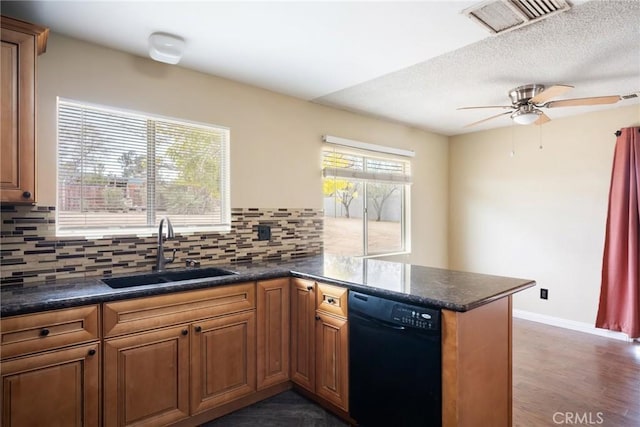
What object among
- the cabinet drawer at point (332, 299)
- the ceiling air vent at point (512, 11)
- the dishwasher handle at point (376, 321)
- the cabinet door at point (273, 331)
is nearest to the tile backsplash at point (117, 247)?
the cabinet door at point (273, 331)

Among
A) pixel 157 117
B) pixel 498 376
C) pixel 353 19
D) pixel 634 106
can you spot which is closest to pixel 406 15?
pixel 353 19

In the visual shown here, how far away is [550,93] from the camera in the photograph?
2.54 meters

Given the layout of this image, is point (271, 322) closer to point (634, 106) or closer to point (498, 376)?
point (498, 376)

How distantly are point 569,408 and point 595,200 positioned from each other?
2.41 metres

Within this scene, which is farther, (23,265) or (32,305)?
(23,265)

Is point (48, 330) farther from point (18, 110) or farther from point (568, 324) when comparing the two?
point (568, 324)

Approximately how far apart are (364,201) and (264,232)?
4.71ft

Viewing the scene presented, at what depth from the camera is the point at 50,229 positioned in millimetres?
2086

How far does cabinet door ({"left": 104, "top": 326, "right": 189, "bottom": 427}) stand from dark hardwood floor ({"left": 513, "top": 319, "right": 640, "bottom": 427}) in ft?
6.74

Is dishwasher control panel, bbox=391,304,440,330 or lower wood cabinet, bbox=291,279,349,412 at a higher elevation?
dishwasher control panel, bbox=391,304,440,330

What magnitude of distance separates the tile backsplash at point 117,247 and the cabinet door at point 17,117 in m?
0.34

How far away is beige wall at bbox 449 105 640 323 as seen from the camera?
12.5ft

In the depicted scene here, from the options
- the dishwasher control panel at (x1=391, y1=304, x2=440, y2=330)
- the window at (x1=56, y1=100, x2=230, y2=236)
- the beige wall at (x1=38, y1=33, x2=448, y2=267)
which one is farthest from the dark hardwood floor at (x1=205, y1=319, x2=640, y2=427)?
the beige wall at (x1=38, y1=33, x2=448, y2=267)

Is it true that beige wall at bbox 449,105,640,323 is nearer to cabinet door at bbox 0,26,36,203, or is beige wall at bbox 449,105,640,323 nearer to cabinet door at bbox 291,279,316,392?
cabinet door at bbox 291,279,316,392
